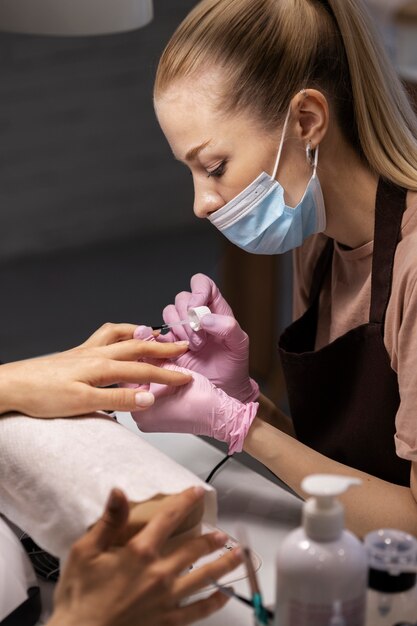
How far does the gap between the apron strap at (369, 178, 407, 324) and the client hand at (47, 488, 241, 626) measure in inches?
23.0

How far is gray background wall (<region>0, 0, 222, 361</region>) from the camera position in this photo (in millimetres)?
3170

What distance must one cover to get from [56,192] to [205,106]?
209cm

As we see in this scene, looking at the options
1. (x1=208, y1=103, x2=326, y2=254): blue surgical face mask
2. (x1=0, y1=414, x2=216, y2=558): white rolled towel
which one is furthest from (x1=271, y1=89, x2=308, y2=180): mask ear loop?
(x1=0, y1=414, x2=216, y2=558): white rolled towel

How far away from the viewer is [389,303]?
4.65 ft

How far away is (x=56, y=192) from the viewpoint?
11.2 feet

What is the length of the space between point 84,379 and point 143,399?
A: 8 centimetres

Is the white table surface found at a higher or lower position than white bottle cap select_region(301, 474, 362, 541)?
lower

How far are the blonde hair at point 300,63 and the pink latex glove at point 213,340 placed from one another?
31 centimetres

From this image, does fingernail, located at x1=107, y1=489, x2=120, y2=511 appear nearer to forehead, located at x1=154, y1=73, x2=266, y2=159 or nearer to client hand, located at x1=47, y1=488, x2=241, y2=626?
client hand, located at x1=47, y1=488, x2=241, y2=626

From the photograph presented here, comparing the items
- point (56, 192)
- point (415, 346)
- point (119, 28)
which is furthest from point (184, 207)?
point (415, 346)

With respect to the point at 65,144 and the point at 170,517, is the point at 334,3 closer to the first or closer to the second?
the point at 170,517

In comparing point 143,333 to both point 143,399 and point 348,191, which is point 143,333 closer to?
point 143,399

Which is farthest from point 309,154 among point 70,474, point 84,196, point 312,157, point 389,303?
point 84,196

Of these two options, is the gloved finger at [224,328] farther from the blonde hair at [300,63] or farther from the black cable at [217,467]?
the blonde hair at [300,63]
